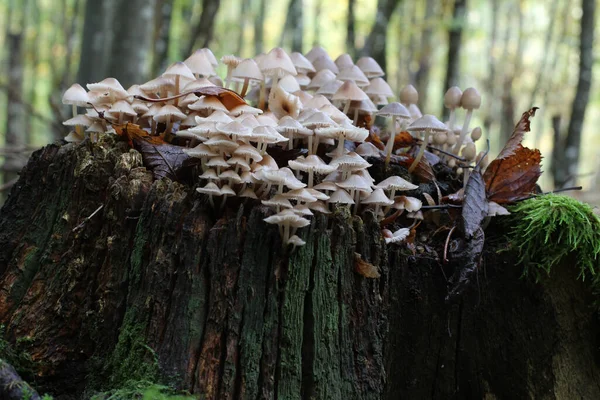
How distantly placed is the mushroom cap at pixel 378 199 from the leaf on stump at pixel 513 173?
3.08 ft

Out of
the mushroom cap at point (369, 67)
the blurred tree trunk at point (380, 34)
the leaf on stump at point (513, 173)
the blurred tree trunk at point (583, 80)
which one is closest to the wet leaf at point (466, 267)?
the leaf on stump at point (513, 173)

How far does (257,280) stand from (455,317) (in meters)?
1.42

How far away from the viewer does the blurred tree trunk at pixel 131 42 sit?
770 cm

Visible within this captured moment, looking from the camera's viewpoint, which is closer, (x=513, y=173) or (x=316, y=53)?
(x=513, y=173)

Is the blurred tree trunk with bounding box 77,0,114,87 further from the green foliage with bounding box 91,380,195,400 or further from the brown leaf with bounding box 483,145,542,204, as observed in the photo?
the green foliage with bounding box 91,380,195,400

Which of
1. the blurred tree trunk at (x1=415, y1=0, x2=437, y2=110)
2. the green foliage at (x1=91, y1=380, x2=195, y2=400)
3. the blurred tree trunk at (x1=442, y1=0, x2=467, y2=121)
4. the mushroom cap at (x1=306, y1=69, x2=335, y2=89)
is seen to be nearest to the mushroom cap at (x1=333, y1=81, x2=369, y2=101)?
the mushroom cap at (x1=306, y1=69, x2=335, y2=89)

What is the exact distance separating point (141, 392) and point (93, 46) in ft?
32.4

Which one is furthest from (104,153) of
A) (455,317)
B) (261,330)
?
(455,317)

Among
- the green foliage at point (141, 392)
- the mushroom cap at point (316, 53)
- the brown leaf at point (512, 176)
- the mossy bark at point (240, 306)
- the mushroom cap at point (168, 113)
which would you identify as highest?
the mushroom cap at point (316, 53)

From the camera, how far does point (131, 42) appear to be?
776 centimetres

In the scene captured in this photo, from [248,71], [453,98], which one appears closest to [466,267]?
[453,98]

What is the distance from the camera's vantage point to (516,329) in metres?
3.48

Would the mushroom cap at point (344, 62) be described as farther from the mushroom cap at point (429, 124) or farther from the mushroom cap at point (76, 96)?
the mushroom cap at point (76, 96)

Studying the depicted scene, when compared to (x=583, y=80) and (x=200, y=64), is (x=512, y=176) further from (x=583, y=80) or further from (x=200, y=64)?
(x=583, y=80)
